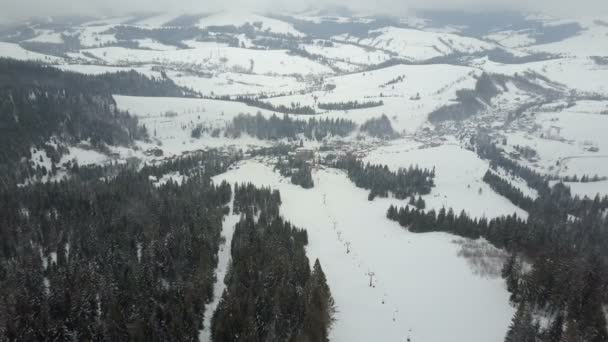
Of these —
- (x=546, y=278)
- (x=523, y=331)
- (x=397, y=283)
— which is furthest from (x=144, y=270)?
(x=546, y=278)

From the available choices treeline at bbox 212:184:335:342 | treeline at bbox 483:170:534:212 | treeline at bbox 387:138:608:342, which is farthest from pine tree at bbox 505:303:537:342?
treeline at bbox 483:170:534:212

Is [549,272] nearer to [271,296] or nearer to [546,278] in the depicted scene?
[546,278]

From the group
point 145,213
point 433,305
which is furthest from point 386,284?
point 145,213

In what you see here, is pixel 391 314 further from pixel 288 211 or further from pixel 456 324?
pixel 288 211

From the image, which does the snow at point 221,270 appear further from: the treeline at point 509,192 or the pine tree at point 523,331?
the treeline at point 509,192

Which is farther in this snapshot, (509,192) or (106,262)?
(509,192)

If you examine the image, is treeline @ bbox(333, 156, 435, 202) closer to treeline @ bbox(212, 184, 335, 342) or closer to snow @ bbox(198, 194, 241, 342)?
snow @ bbox(198, 194, 241, 342)
